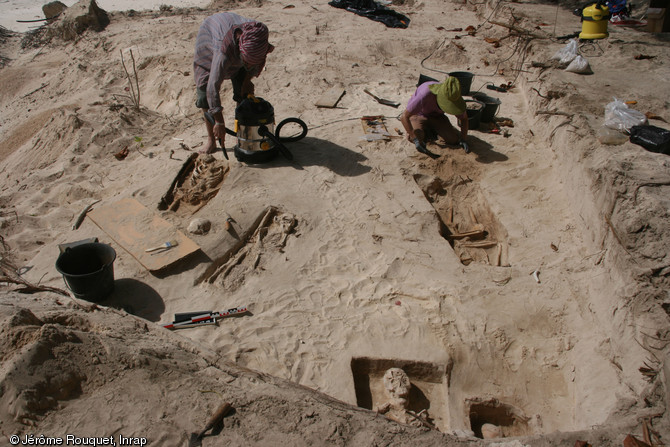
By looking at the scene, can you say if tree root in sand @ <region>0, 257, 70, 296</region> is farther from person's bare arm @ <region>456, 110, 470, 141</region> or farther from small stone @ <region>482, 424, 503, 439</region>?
person's bare arm @ <region>456, 110, 470, 141</region>

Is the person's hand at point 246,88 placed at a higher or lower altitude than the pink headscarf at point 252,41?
lower

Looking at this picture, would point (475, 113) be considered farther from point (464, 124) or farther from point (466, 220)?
point (466, 220)

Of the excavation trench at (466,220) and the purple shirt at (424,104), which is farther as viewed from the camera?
the purple shirt at (424,104)

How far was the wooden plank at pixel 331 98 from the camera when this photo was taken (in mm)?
6539

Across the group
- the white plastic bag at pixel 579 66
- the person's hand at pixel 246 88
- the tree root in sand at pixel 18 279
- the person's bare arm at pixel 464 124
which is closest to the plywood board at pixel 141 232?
the tree root in sand at pixel 18 279

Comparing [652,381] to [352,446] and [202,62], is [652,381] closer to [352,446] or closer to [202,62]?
[352,446]

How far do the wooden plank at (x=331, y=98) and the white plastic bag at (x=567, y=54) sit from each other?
3.32 m

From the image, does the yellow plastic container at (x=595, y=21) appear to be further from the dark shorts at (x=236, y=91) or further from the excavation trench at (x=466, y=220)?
the dark shorts at (x=236, y=91)

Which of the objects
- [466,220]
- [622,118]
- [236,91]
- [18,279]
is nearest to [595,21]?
[622,118]

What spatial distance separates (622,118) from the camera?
4719 millimetres

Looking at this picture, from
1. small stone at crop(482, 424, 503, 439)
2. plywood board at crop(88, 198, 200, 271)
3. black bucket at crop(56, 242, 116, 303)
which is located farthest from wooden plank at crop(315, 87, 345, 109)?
small stone at crop(482, 424, 503, 439)

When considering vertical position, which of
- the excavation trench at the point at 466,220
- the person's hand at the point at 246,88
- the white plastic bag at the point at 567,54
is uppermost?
the person's hand at the point at 246,88

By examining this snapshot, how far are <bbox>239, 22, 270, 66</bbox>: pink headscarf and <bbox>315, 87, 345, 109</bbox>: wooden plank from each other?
2.25m

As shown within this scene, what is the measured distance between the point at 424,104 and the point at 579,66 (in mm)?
2574
